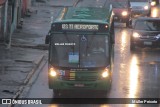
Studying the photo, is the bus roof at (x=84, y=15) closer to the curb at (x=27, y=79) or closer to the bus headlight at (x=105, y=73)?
the bus headlight at (x=105, y=73)

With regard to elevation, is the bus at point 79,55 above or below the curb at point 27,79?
above

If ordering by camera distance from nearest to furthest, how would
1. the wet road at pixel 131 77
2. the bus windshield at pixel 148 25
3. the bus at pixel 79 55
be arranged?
the bus at pixel 79 55 < the wet road at pixel 131 77 < the bus windshield at pixel 148 25

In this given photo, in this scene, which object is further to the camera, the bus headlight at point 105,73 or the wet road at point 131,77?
the wet road at point 131,77

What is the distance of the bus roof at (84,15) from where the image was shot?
2005cm

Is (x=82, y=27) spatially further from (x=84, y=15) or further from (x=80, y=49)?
(x=84, y=15)

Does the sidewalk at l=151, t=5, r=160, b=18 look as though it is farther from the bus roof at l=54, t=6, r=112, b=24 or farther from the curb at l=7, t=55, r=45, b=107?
the bus roof at l=54, t=6, r=112, b=24

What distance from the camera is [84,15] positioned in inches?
824

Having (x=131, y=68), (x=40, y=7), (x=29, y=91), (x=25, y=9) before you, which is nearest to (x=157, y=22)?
(x=131, y=68)

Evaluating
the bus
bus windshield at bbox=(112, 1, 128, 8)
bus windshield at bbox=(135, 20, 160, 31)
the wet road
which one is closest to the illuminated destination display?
the bus

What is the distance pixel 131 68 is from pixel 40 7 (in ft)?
113

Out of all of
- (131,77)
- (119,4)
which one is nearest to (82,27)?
(131,77)

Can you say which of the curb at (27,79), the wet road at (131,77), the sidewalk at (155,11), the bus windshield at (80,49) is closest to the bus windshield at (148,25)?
the wet road at (131,77)

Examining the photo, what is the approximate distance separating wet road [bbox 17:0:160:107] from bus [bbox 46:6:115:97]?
0.91 metres

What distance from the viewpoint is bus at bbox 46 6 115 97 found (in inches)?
763
